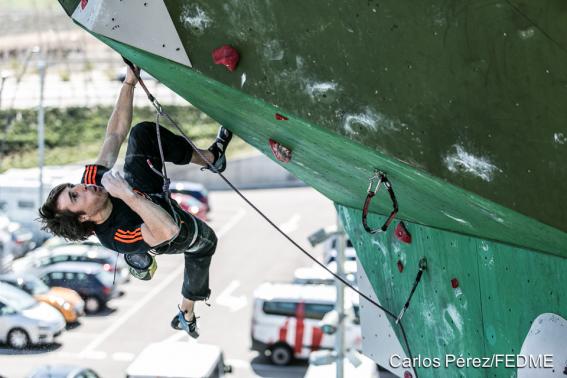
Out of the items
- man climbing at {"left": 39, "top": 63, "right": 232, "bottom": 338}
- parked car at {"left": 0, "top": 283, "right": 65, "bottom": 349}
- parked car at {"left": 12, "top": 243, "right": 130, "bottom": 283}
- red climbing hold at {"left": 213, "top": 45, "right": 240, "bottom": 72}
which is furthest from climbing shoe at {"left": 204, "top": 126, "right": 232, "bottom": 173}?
parked car at {"left": 12, "top": 243, "right": 130, "bottom": 283}

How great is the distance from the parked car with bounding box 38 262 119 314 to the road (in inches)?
15.0

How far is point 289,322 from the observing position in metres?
16.1

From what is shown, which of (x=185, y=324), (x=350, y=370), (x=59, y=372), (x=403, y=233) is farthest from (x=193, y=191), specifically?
(x=403, y=233)

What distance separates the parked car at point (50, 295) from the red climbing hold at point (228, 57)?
14.3 m

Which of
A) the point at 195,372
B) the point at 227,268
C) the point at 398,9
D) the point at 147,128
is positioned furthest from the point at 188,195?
the point at 398,9

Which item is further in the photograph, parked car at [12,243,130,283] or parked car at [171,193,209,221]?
parked car at [171,193,209,221]

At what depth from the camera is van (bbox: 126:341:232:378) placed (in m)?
13.1

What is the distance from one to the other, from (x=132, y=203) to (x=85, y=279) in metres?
14.4

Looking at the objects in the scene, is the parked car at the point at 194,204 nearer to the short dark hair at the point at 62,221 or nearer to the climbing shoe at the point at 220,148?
the climbing shoe at the point at 220,148

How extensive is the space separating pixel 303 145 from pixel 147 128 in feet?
3.08

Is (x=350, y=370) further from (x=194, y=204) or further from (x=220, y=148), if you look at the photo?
(x=194, y=204)

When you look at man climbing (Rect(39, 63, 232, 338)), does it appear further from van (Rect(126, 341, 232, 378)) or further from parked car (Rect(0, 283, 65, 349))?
parked car (Rect(0, 283, 65, 349))

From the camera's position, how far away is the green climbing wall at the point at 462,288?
160 inches

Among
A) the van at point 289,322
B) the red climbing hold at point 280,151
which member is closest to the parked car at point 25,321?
the van at point 289,322
